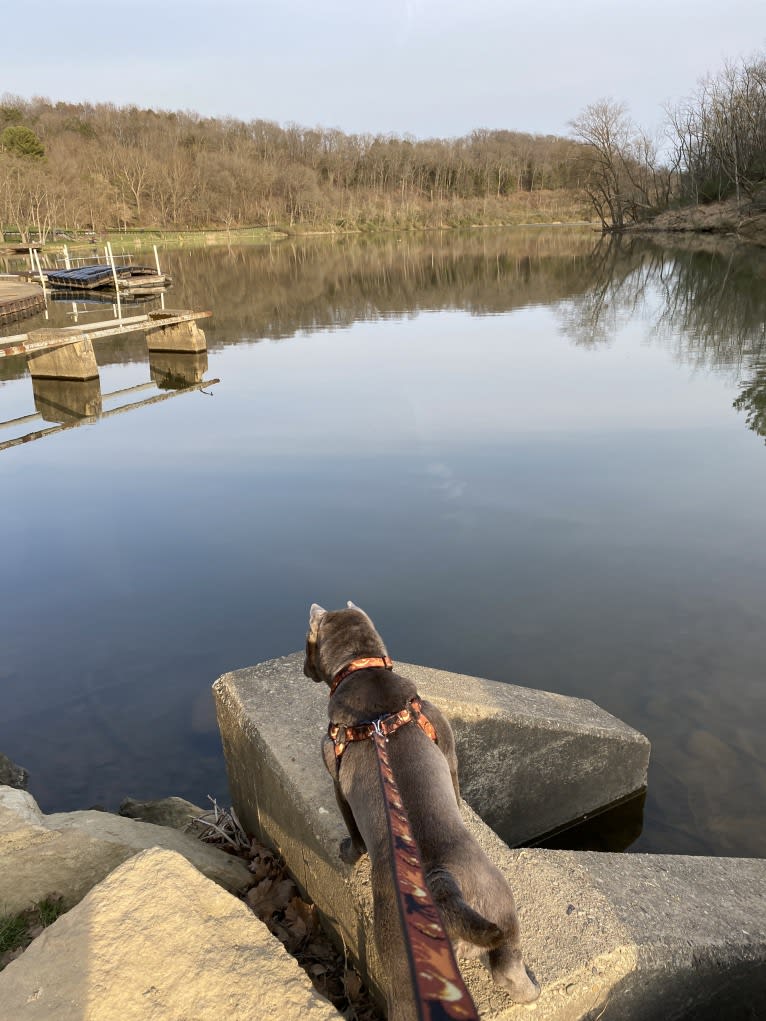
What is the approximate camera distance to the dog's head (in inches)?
129

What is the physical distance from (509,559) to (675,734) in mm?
3728

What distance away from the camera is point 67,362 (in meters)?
20.9

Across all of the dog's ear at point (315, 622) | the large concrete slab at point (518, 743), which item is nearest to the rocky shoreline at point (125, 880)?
the large concrete slab at point (518, 743)

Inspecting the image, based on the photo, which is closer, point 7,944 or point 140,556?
point 7,944

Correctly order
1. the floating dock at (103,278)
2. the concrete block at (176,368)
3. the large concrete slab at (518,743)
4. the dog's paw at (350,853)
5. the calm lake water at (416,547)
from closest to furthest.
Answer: the dog's paw at (350,853) < the large concrete slab at (518,743) < the calm lake water at (416,547) < the concrete block at (176,368) < the floating dock at (103,278)

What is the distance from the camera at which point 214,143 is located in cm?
15088

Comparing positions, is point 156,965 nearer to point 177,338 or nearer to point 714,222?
point 177,338

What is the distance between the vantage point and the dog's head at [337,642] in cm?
328

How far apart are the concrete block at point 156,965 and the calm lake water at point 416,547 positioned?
3.32 meters

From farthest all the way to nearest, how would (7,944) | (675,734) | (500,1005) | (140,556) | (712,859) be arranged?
(140,556)
(675,734)
(712,859)
(7,944)
(500,1005)

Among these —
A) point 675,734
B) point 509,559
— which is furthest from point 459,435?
point 675,734

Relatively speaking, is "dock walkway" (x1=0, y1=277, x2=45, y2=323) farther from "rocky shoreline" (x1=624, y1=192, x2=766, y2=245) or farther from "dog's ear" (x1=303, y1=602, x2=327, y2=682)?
"rocky shoreline" (x1=624, y1=192, x2=766, y2=245)

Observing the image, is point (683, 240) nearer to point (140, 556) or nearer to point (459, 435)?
point (459, 435)

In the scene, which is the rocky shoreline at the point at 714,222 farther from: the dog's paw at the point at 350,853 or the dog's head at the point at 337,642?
the dog's paw at the point at 350,853
